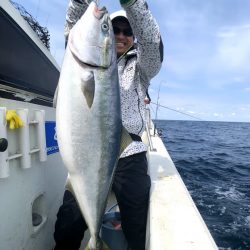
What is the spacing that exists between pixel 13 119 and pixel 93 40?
766mm

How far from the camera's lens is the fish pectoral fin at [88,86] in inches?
76.9

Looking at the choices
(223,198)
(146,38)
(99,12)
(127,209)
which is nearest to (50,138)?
(127,209)

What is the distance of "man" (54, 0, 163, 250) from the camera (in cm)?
266

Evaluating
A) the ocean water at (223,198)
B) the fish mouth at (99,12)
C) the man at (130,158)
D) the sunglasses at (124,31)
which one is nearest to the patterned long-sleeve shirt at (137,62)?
the man at (130,158)

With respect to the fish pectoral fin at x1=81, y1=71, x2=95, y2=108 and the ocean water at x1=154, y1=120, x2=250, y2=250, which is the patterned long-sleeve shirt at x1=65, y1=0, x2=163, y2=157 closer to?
the fish pectoral fin at x1=81, y1=71, x2=95, y2=108

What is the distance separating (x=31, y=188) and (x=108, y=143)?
0.94m

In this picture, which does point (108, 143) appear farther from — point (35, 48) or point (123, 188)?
point (35, 48)

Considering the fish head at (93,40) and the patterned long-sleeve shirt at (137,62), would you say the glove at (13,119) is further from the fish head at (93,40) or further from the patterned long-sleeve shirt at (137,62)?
the patterned long-sleeve shirt at (137,62)

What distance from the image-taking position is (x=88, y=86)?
1960 mm

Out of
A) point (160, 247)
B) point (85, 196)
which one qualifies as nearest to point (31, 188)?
point (85, 196)

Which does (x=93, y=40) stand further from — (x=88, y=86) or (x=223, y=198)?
(x=223, y=198)

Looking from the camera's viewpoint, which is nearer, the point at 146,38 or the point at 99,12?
the point at 99,12

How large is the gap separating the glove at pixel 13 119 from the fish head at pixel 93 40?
61 centimetres

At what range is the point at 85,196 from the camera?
2.13 meters
